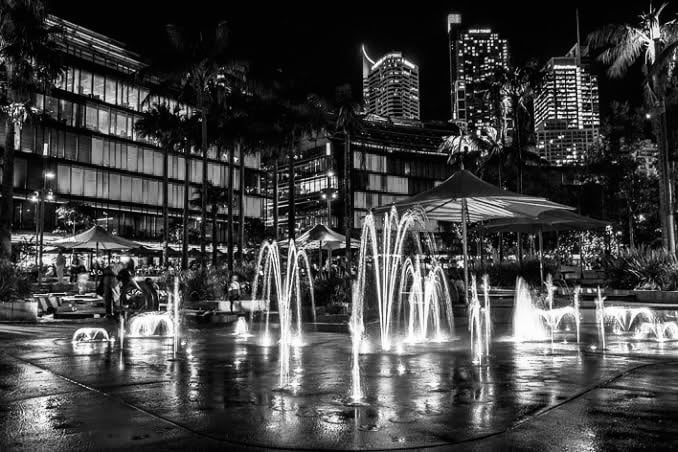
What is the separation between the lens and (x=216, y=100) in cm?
3481

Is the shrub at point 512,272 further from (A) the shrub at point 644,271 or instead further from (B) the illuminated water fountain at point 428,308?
(B) the illuminated water fountain at point 428,308

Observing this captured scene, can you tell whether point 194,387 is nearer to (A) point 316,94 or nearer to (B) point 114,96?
(A) point 316,94

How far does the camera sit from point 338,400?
245 inches

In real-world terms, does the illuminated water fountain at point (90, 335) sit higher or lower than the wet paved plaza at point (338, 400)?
higher

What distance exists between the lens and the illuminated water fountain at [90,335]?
1210cm

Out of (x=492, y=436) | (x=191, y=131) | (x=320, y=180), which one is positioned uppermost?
(x=320, y=180)

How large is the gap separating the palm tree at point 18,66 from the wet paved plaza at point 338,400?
11419mm

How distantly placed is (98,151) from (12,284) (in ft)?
174

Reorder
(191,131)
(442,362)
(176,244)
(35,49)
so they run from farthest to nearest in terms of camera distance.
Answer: (176,244), (191,131), (35,49), (442,362)

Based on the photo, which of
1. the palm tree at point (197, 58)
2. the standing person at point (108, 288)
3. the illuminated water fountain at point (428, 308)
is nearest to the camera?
the illuminated water fountain at point (428, 308)

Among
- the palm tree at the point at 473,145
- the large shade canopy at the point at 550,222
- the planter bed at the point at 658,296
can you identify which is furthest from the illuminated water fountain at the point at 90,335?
the palm tree at the point at 473,145

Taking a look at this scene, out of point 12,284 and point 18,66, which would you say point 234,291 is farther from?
point 18,66

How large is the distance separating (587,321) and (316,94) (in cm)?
2430

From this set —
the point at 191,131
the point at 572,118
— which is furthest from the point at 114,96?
the point at 572,118
